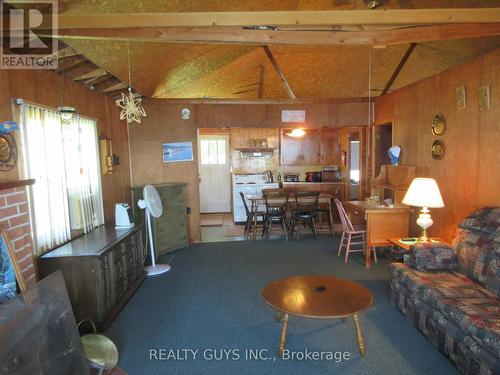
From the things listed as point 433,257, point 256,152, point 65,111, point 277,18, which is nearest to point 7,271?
point 65,111

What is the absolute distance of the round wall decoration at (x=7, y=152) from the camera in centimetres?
236

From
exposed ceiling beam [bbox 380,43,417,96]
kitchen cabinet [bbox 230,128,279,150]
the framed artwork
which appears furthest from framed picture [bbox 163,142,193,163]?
exposed ceiling beam [bbox 380,43,417,96]

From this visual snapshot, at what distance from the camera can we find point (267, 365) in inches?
93.6

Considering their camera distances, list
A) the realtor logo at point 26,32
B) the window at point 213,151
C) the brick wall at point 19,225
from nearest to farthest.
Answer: the realtor logo at point 26,32
the brick wall at point 19,225
the window at point 213,151

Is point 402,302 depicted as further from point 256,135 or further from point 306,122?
point 256,135

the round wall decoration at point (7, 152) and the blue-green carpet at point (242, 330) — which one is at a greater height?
the round wall decoration at point (7, 152)

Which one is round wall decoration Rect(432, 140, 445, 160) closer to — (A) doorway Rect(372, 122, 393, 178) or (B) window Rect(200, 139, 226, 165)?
(A) doorway Rect(372, 122, 393, 178)

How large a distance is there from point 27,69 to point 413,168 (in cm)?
439

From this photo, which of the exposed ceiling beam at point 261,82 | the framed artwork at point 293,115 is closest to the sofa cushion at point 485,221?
the framed artwork at point 293,115

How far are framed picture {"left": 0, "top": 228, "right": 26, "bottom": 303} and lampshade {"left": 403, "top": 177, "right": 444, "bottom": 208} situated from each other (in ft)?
11.7

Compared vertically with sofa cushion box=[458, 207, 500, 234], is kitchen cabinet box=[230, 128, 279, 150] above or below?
above

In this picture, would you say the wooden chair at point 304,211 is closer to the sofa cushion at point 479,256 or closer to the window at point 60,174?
the sofa cushion at point 479,256

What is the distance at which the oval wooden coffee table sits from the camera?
229cm

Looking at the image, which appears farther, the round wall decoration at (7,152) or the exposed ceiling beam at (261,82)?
the exposed ceiling beam at (261,82)
